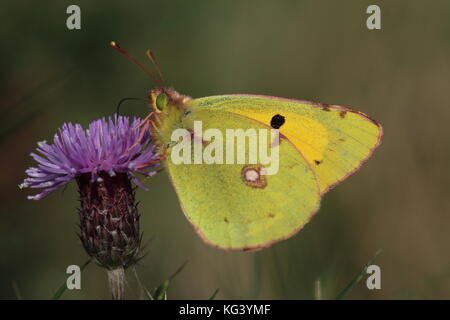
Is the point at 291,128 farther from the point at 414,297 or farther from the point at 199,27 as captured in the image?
the point at 199,27

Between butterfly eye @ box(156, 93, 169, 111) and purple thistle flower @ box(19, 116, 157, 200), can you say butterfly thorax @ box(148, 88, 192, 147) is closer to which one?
butterfly eye @ box(156, 93, 169, 111)

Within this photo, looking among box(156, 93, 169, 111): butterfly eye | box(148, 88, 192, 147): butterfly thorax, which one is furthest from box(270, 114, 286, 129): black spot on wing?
box(156, 93, 169, 111): butterfly eye

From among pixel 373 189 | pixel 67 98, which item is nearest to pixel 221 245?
pixel 373 189

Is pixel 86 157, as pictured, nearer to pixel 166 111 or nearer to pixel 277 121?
pixel 166 111

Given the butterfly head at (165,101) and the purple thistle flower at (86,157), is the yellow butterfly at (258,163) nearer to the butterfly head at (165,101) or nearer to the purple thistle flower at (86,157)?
the butterfly head at (165,101)
